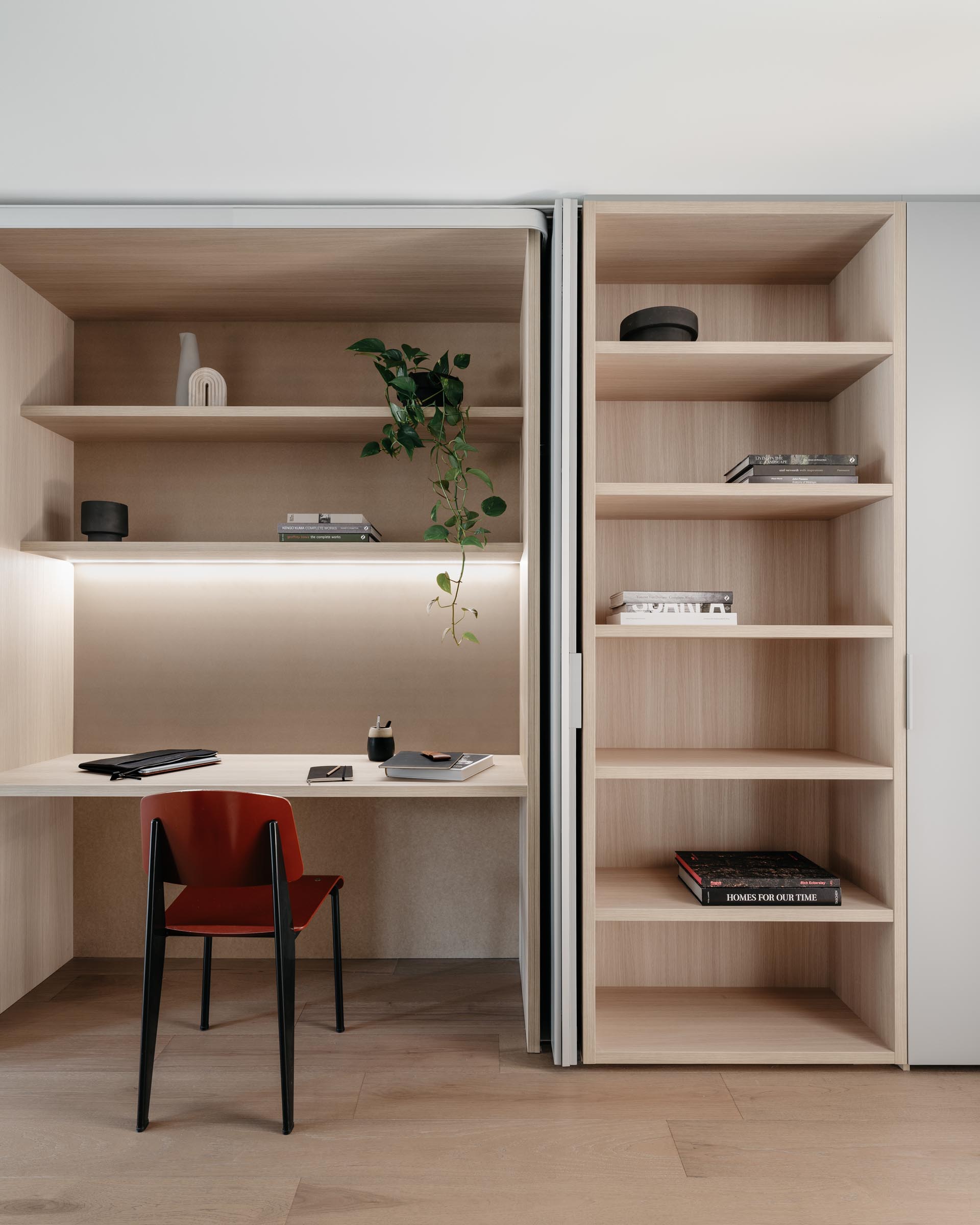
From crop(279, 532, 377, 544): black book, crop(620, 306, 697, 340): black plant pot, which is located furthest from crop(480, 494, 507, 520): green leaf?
crop(620, 306, 697, 340): black plant pot

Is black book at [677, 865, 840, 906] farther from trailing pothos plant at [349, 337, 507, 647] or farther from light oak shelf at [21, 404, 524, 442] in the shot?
light oak shelf at [21, 404, 524, 442]

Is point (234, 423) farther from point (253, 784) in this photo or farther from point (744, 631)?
point (744, 631)

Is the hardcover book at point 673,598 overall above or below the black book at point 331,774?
above


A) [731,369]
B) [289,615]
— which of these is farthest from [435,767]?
[731,369]

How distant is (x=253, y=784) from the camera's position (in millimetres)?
2312

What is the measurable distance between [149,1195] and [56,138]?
2430 millimetres

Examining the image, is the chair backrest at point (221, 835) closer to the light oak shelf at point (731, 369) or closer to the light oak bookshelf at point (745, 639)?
the light oak bookshelf at point (745, 639)

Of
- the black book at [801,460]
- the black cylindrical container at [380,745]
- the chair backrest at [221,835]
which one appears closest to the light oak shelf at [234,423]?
the black book at [801,460]

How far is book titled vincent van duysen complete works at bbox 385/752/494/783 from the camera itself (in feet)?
7.57

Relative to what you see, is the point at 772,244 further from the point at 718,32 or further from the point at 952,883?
the point at 952,883

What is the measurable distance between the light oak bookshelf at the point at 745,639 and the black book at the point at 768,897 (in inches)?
1.4

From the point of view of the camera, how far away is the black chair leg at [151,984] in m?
1.89

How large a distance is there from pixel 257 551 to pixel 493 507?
75 centimetres

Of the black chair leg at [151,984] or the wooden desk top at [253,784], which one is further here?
the wooden desk top at [253,784]
